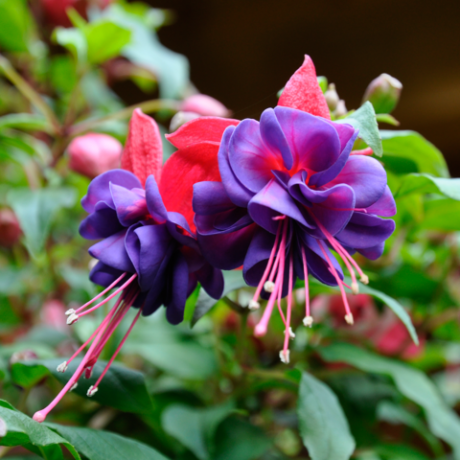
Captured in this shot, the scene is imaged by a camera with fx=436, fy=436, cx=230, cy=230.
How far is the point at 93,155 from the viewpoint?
1.97 ft

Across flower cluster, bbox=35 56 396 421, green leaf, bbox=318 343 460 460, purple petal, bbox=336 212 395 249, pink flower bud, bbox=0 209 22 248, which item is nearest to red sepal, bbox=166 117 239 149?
flower cluster, bbox=35 56 396 421

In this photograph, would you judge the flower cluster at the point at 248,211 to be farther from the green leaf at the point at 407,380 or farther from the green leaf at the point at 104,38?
the green leaf at the point at 104,38

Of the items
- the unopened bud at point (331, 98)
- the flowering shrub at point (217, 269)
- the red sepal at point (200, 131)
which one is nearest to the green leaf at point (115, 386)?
the flowering shrub at point (217, 269)

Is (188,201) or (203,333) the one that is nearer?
(188,201)

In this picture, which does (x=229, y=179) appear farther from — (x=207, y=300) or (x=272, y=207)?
(x=207, y=300)

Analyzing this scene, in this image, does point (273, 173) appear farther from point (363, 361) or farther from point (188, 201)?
point (363, 361)

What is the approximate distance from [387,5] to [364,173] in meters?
1.24

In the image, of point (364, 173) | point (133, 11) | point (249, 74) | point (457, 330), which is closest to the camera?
point (364, 173)

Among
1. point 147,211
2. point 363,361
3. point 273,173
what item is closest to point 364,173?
point 273,173

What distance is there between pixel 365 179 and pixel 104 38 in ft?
1.98

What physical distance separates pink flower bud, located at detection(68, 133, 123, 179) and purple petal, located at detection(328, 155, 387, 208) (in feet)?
1.24

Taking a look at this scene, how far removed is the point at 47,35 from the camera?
42.3 inches

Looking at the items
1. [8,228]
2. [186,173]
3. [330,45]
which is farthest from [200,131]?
A: [330,45]

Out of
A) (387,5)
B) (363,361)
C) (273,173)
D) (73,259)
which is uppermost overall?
(387,5)
